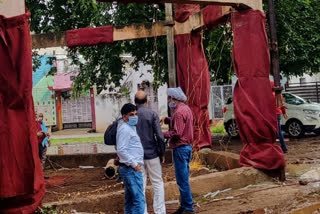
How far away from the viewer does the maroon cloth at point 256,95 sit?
8.52 meters

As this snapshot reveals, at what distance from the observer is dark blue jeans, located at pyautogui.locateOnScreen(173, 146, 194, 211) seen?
667 cm

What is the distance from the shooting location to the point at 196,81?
11672mm

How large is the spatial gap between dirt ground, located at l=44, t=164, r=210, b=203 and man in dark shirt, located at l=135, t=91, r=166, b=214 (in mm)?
2245

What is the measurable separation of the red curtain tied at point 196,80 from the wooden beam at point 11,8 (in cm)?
663

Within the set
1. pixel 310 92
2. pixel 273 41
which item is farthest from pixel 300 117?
pixel 310 92

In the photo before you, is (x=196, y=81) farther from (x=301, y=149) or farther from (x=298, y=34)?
(x=298, y=34)

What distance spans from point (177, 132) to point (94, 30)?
5807 millimetres

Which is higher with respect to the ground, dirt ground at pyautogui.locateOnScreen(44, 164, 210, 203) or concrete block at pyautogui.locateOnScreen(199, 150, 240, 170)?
concrete block at pyautogui.locateOnScreen(199, 150, 240, 170)

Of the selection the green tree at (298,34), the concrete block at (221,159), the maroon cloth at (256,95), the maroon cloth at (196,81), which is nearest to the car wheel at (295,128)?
the green tree at (298,34)

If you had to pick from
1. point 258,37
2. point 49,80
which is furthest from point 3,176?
point 49,80

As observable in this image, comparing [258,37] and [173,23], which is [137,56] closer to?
[173,23]

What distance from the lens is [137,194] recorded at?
578 centimetres

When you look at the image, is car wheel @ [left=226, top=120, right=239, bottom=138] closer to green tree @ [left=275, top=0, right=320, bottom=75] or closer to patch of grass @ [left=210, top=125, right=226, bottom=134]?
green tree @ [left=275, top=0, right=320, bottom=75]

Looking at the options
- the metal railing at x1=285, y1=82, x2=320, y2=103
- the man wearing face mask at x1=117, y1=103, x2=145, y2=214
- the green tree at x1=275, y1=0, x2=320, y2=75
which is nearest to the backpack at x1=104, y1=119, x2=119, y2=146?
the man wearing face mask at x1=117, y1=103, x2=145, y2=214
